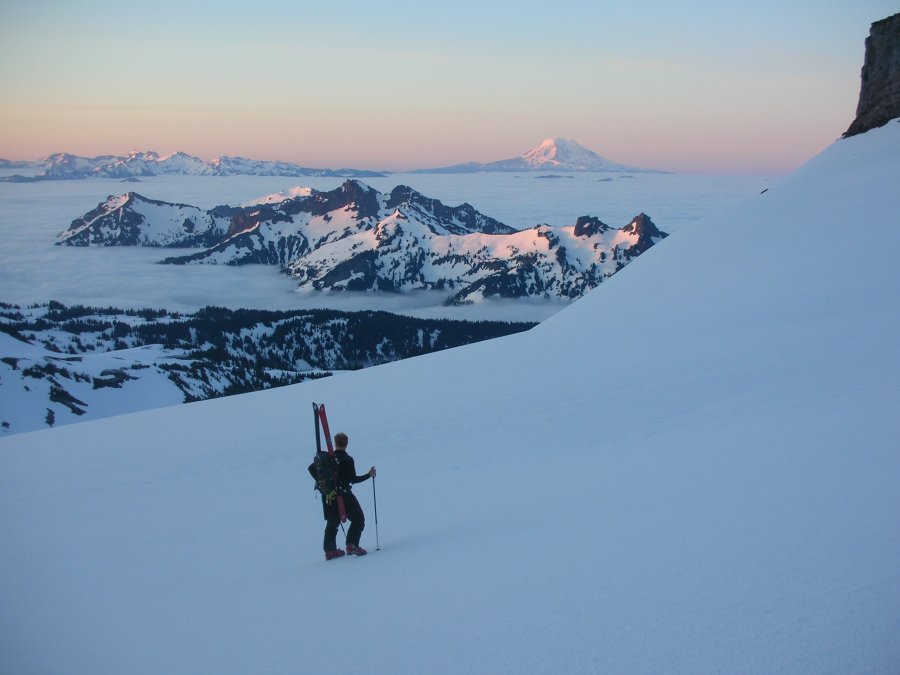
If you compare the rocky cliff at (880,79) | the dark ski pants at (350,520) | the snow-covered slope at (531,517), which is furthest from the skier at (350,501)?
the rocky cliff at (880,79)

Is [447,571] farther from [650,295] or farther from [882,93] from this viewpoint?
[882,93]

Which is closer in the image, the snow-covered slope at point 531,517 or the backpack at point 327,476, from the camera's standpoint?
the snow-covered slope at point 531,517

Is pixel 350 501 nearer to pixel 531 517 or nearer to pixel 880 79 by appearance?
pixel 531 517

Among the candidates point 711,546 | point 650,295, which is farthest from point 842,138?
point 711,546

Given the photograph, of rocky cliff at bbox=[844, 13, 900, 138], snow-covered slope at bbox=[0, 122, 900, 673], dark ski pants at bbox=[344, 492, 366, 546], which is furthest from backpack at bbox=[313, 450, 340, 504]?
rocky cliff at bbox=[844, 13, 900, 138]

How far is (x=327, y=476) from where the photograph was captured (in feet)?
33.2

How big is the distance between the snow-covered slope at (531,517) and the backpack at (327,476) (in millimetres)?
938

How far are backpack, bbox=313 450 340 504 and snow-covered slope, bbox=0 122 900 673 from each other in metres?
0.94

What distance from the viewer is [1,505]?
15305 millimetres

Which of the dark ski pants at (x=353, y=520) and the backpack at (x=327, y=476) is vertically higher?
the backpack at (x=327, y=476)

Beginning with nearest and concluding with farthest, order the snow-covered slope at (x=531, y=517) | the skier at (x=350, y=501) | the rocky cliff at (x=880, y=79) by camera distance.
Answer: the snow-covered slope at (x=531, y=517) → the skier at (x=350, y=501) → the rocky cliff at (x=880, y=79)

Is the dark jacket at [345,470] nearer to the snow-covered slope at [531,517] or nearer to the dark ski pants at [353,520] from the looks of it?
the dark ski pants at [353,520]

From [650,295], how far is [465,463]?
17.3 meters

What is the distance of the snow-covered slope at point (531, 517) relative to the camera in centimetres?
629
